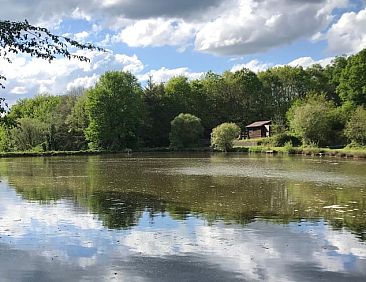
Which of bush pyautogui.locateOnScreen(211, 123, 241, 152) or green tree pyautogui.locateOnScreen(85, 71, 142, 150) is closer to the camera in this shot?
bush pyautogui.locateOnScreen(211, 123, 241, 152)

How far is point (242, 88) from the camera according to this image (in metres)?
102

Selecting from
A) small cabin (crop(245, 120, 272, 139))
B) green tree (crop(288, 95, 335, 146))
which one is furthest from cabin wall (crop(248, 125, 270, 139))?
green tree (crop(288, 95, 335, 146))

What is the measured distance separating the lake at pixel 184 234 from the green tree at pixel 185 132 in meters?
57.8

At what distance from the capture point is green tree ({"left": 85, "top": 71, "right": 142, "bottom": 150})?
80.1 metres

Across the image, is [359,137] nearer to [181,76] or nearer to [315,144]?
[315,144]

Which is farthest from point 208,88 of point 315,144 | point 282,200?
point 282,200

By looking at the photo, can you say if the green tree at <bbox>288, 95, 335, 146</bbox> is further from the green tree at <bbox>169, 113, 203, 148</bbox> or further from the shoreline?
the green tree at <bbox>169, 113, 203, 148</bbox>

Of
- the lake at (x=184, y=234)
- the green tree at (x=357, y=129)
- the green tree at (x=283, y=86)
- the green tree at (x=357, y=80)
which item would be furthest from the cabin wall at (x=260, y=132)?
the lake at (x=184, y=234)

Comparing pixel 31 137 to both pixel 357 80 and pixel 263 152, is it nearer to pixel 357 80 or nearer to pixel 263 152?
pixel 263 152

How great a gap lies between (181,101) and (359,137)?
1589 inches

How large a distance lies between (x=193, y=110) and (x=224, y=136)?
→ 842 inches

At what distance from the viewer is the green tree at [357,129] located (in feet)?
200

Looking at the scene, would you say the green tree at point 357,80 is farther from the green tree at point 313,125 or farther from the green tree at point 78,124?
the green tree at point 78,124

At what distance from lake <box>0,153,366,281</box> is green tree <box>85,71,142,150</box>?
5660 cm
